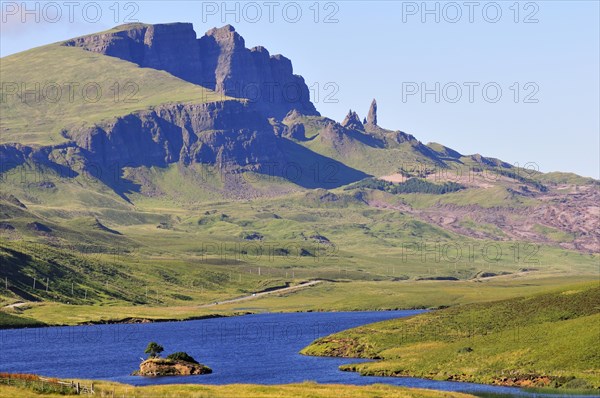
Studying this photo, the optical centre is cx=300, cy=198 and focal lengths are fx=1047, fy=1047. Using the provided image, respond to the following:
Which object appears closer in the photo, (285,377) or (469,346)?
(285,377)

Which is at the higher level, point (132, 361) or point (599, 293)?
point (599, 293)

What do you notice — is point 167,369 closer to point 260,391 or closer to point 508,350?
point 260,391

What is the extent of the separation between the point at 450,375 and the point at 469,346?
1596 cm

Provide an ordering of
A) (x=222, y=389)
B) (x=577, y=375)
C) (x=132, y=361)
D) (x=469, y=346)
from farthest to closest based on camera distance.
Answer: (x=132, y=361)
(x=469, y=346)
(x=577, y=375)
(x=222, y=389)

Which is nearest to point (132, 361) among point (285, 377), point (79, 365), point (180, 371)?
point (79, 365)

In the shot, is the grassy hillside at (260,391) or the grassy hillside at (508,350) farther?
the grassy hillside at (508,350)

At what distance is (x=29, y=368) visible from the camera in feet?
A: 584

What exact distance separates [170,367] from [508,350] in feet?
176

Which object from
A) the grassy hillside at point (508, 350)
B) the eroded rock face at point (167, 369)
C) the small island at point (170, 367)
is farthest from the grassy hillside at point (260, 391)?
the small island at point (170, 367)

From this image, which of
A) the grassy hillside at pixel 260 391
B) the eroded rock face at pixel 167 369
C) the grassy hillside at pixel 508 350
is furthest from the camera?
the eroded rock face at pixel 167 369

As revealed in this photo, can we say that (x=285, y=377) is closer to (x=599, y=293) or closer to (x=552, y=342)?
(x=552, y=342)

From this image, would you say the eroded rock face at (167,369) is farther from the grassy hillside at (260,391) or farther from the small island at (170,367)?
the grassy hillside at (260,391)

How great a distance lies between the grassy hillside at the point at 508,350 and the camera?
153 m

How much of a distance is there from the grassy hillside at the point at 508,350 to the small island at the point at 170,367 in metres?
25.4
